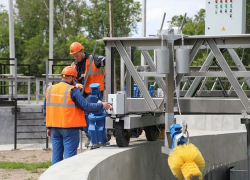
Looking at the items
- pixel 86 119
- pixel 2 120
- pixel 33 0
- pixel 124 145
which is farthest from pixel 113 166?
pixel 33 0

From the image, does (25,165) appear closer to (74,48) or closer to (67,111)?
(74,48)

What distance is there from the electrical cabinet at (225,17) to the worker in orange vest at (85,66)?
440 centimetres

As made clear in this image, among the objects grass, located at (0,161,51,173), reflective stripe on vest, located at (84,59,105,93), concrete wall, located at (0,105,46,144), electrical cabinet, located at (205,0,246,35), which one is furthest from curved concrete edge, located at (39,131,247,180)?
concrete wall, located at (0,105,46,144)

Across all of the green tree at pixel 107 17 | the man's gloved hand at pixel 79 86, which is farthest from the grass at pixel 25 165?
the green tree at pixel 107 17

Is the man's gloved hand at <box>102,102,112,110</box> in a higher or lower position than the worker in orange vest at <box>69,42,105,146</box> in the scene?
lower

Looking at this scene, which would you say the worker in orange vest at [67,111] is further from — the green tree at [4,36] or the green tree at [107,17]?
the green tree at [4,36]

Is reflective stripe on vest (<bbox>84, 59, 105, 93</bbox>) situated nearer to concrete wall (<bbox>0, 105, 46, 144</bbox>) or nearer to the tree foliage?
concrete wall (<bbox>0, 105, 46, 144</bbox>)

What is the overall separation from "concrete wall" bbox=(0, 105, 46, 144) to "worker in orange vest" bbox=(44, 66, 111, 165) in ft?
27.9

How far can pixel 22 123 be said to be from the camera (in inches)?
730

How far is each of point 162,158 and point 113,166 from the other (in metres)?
2.41

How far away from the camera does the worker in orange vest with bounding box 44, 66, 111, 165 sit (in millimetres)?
9469

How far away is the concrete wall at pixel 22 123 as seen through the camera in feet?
59.9

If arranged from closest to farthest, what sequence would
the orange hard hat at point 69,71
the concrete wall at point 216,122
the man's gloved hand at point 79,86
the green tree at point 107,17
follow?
1. the orange hard hat at point 69,71
2. the man's gloved hand at point 79,86
3. the concrete wall at point 216,122
4. the green tree at point 107,17

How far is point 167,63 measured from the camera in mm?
8906
